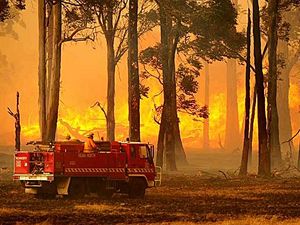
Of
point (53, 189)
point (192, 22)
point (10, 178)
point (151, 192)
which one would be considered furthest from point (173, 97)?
point (53, 189)

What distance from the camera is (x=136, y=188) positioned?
97.0 ft

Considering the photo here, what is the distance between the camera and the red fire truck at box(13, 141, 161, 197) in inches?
1093

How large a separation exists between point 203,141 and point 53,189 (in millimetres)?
71565

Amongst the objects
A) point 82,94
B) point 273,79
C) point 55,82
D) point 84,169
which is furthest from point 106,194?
point 82,94

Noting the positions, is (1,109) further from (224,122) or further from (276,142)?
(276,142)

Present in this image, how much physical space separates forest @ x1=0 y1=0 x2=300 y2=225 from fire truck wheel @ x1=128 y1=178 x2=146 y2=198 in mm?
221

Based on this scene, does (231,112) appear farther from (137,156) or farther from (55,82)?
(137,156)

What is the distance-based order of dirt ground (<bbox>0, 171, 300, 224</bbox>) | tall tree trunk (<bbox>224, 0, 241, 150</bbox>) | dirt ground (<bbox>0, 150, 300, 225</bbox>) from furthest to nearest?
tall tree trunk (<bbox>224, 0, 241, 150</bbox>)
dirt ground (<bbox>0, 171, 300, 224</bbox>)
dirt ground (<bbox>0, 150, 300, 225</bbox>)

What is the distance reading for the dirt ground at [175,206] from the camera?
68.9 ft

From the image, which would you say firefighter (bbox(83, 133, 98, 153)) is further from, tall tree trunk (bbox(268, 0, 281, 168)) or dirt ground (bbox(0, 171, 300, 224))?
tall tree trunk (bbox(268, 0, 281, 168))

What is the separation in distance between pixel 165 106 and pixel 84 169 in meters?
23.1

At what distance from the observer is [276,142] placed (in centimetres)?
5228

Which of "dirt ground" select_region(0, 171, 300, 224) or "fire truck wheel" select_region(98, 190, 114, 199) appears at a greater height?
"fire truck wheel" select_region(98, 190, 114, 199)

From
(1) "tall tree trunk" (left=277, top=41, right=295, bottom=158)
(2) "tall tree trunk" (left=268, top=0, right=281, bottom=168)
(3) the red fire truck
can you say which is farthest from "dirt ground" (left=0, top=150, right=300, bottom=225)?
(1) "tall tree trunk" (left=277, top=41, right=295, bottom=158)
